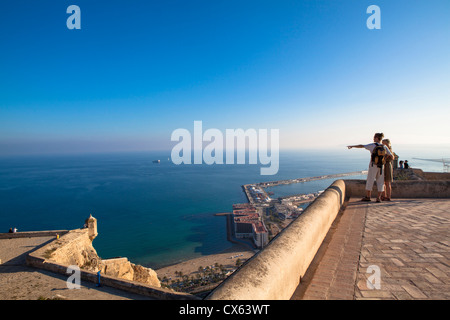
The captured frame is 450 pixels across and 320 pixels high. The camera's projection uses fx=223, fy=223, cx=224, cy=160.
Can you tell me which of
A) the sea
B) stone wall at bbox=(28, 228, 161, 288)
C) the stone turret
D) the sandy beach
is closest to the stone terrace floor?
stone wall at bbox=(28, 228, 161, 288)

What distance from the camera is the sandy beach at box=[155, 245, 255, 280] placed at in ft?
78.7

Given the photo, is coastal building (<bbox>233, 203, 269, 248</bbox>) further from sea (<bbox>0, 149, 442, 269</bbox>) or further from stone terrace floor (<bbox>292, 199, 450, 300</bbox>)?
stone terrace floor (<bbox>292, 199, 450, 300</bbox>)

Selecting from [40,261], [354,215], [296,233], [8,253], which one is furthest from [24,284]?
[354,215]

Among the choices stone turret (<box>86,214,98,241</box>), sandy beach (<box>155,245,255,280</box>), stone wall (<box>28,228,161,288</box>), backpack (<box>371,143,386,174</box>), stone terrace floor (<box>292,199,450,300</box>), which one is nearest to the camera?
stone terrace floor (<box>292,199,450,300</box>)

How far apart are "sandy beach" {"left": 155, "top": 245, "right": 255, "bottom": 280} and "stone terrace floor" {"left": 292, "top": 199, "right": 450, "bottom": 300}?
23.0 metres

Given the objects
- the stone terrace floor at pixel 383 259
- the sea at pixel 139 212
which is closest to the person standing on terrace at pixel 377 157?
the stone terrace floor at pixel 383 259

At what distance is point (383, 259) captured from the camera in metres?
2.51

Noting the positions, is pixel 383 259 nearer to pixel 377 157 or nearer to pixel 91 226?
pixel 377 157

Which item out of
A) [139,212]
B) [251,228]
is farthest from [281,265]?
[139,212]

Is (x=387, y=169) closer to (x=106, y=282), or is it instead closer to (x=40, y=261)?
(x=106, y=282)

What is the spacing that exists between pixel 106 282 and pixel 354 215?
782 centimetres

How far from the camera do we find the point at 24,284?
7.75 meters

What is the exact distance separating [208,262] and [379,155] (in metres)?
25.0

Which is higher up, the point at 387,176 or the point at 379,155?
the point at 379,155
